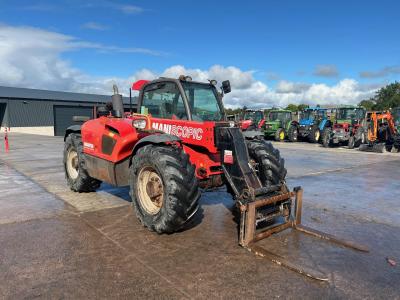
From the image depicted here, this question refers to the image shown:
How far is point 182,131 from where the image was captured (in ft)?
17.2

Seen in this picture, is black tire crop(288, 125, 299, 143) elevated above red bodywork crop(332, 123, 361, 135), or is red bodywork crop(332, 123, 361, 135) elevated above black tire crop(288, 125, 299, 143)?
red bodywork crop(332, 123, 361, 135)

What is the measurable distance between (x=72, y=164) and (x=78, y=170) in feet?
2.03

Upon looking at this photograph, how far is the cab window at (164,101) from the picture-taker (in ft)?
17.9

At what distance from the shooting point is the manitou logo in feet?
16.6

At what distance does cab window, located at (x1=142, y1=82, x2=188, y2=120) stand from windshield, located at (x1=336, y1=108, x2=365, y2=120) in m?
18.6

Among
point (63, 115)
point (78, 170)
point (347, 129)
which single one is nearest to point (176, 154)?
point (78, 170)

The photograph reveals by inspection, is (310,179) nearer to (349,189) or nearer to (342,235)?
(349,189)

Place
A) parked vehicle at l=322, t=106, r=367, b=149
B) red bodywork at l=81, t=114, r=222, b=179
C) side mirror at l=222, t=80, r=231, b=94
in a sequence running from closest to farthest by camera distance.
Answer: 1. red bodywork at l=81, t=114, r=222, b=179
2. side mirror at l=222, t=80, r=231, b=94
3. parked vehicle at l=322, t=106, r=367, b=149

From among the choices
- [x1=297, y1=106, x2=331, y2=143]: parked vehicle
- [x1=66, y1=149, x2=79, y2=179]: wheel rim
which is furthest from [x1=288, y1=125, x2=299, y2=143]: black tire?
[x1=66, y1=149, x2=79, y2=179]: wheel rim

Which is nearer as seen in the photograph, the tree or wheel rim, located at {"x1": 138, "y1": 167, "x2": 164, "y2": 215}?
wheel rim, located at {"x1": 138, "y1": 167, "x2": 164, "y2": 215}

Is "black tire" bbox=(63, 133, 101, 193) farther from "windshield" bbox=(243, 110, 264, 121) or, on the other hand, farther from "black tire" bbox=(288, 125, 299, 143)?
"windshield" bbox=(243, 110, 264, 121)

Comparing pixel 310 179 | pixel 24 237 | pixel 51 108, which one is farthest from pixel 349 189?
pixel 51 108

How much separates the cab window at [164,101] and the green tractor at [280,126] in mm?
20097

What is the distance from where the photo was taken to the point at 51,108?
40.2 m
